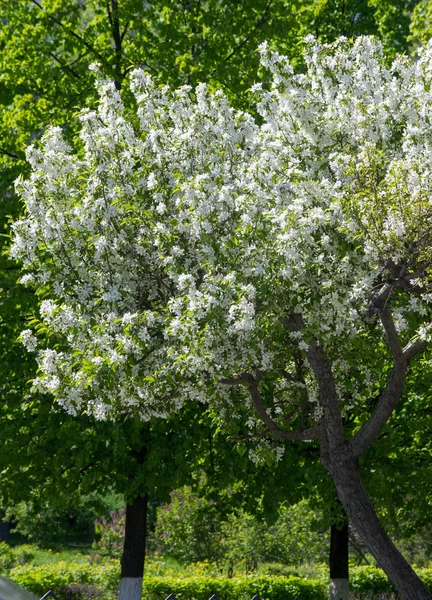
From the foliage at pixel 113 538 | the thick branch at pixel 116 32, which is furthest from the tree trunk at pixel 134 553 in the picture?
the foliage at pixel 113 538

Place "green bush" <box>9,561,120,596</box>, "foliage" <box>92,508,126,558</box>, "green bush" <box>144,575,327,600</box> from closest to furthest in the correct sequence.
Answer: "green bush" <box>144,575,327,600</box>, "green bush" <box>9,561,120,596</box>, "foliage" <box>92,508,126,558</box>

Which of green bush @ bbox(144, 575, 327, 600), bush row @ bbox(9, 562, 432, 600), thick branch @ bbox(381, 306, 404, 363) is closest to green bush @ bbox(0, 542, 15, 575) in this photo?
bush row @ bbox(9, 562, 432, 600)

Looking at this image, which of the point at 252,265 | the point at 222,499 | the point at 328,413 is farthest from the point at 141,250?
the point at 222,499

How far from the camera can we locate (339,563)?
16.4 m

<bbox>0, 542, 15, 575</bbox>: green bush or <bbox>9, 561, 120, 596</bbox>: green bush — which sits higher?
<bbox>0, 542, 15, 575</bbox>: green bush

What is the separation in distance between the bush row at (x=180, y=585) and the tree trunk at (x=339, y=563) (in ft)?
12.1

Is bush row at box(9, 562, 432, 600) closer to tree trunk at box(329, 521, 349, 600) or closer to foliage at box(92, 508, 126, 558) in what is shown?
tree trunk at box(329, 521, 349, 600)

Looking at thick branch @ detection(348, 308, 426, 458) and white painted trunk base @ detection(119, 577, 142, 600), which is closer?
thick branch @ detection(348, 308, 426, 458)

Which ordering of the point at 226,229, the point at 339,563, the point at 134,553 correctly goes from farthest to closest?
the point at 339,563
the point at 134,553
the point at 226,229

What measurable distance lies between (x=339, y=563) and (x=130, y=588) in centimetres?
411

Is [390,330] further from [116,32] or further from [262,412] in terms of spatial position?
[116,32]

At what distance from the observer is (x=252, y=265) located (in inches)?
367

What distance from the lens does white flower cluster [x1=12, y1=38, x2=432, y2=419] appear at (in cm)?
909

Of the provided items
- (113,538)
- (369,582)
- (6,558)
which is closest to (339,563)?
(369,582)
